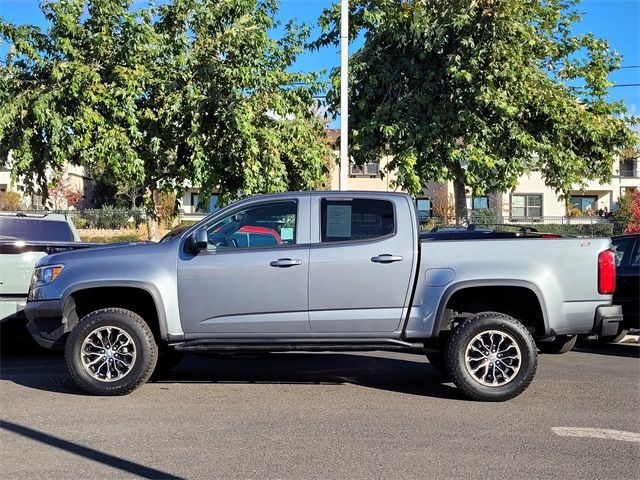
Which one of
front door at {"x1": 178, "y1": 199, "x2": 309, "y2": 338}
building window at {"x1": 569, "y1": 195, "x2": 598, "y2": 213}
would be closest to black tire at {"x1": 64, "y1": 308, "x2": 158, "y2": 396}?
front door at {"x1": 178, "y1": 199, "x2": 309, "y2": 338}

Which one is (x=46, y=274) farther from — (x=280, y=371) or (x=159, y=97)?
(x=159, y=97)

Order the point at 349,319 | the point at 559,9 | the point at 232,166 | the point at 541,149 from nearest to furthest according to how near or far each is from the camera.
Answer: the point at 349,319, the point at 232,166, the point at 541,149, the point at 559,9

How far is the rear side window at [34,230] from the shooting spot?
9.41 m

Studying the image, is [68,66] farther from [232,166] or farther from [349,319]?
[349,319]

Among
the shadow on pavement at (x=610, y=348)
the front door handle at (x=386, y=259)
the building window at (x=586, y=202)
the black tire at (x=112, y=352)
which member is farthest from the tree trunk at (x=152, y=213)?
the building window at (x=586, y=202)

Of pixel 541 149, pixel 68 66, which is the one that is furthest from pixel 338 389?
pixel 541 149

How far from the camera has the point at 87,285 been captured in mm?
6633

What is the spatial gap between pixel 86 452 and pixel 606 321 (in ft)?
15.5

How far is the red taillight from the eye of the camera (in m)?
6.46

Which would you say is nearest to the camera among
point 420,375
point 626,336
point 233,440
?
point 233,440

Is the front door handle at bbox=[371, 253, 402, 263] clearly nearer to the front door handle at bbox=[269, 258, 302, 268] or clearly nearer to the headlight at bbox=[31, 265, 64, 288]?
the front door handle at bbox=[269, 258, 302, 268]

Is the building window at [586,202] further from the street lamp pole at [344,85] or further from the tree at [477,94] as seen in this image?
the street lamp pole at [344,85]

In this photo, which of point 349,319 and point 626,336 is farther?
point 626,336

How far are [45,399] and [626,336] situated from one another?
30.0 feet
